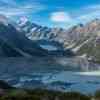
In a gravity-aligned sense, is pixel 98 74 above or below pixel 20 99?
below

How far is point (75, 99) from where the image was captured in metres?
15.8

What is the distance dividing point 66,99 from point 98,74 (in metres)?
185

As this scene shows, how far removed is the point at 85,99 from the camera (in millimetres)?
16344

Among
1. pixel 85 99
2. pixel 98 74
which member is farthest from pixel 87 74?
pixel 85 99

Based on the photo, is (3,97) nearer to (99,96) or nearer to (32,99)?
(32,99)

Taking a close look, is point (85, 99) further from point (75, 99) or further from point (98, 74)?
point (98, 74)

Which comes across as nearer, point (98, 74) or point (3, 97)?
point (3, 97)

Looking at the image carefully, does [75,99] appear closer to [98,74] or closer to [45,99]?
Result: [45,99]

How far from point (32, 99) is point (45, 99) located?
80cm

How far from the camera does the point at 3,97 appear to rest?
15.5 m

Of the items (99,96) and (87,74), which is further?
(87,74)

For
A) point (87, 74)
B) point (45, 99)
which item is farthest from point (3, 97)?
point (87, 74)

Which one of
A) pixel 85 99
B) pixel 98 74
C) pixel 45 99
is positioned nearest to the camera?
pixel 45 99

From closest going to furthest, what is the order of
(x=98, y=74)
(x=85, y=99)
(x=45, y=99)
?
(x=45, y=99)
(x=85, y=99)
(x=98, y=74)
